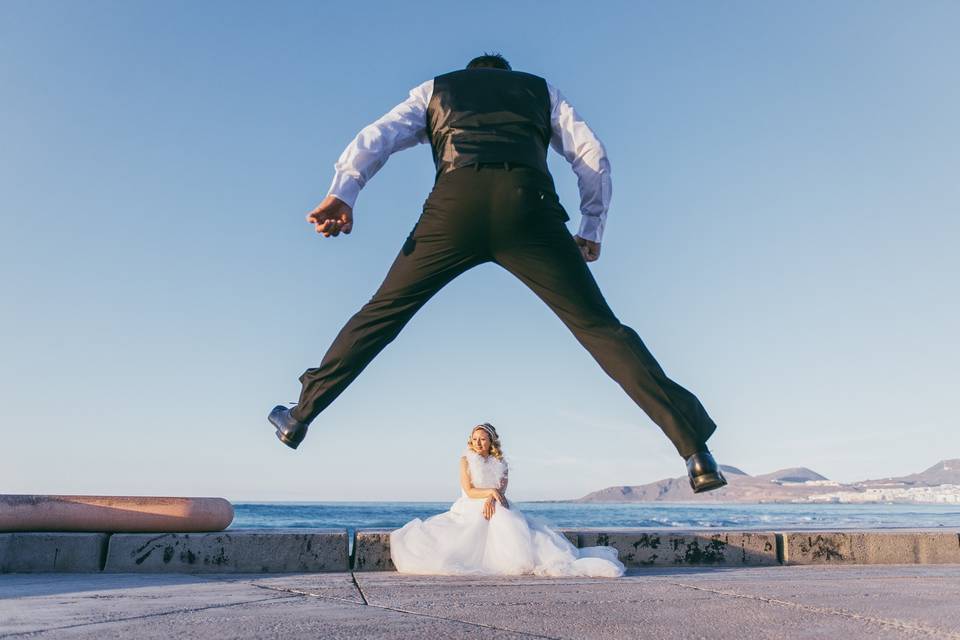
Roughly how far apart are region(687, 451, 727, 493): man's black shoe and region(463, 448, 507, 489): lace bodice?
3.00 metres

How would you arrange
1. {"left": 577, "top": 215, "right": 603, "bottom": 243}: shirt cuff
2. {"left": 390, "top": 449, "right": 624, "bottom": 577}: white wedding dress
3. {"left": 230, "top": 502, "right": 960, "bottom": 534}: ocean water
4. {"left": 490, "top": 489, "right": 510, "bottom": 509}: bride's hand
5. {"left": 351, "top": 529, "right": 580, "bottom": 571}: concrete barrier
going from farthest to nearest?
1. {"left": 230, "top": 502, "right": 960, "bottom": 534}: ocean water
2. {"left": 490, "top": 489, "right": 510, "bottom": 509}: bride's hand
3. {"left": 351, "top": 529, "right": 580, "bottom": 571}: concrete barrier
4. {"left": 390, "top": 449, "right": 624, "bottom": 577}: white wedding dress
5. {"left": 577, "top": 215, "right": 603, "bottom": 243}: shirt cuff

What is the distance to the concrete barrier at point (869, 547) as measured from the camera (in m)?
6.46

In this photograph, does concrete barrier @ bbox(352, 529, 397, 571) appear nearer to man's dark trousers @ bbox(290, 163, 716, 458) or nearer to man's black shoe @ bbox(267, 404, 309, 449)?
man's black shoe @ bbox(267, 404, 309, 449)

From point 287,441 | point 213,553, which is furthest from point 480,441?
point 287,441

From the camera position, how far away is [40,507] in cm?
582

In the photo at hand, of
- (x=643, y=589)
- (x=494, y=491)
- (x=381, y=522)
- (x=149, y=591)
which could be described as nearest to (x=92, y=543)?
(x=149, y=591)

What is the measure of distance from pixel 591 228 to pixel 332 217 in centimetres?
132

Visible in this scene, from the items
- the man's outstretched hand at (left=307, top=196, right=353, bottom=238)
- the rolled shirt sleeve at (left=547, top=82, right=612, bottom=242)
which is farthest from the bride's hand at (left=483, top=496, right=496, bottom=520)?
the man's outstretched hand at (left=307, top=196, right=353, bottom=238)

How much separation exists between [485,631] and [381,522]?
129 ft

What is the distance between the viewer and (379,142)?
3709mm

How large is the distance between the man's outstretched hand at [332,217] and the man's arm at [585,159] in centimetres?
108

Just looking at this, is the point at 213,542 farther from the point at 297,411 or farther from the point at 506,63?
the point at 506,63

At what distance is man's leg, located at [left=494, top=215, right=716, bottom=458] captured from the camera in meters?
3.48

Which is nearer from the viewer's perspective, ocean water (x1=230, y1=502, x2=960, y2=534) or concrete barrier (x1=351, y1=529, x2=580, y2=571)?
concrete barrier (x1=351, y1=529, x2=580, y2=571)
